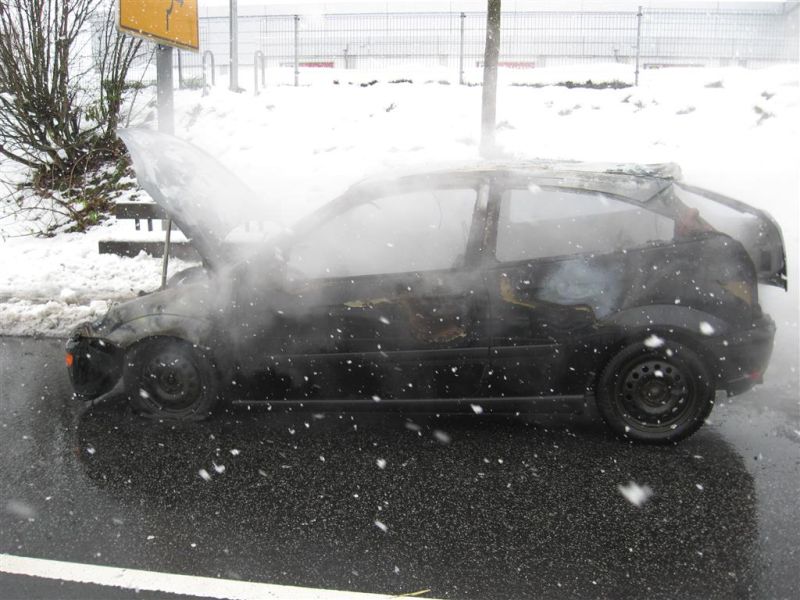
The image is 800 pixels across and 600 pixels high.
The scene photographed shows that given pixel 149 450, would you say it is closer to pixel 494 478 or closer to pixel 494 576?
pixel 494 478

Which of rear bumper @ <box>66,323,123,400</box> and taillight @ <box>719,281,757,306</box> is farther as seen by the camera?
rear bumper @ <box>66,323,123,400</box>

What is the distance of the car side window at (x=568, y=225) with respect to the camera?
3.93 metres

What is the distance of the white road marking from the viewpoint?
8.77ft

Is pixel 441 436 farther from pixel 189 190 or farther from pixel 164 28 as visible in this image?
pixel 164 28

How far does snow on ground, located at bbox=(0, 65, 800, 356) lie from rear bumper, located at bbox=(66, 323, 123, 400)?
218 centimetres

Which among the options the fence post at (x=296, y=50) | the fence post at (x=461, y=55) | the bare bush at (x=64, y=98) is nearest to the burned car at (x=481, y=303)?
the bare bush at (x=64, y=98)

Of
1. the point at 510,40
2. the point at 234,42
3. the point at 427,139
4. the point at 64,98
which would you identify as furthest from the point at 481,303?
the point at 510,40

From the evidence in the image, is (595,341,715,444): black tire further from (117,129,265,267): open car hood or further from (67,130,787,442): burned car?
(117,129,265,267): open car hood

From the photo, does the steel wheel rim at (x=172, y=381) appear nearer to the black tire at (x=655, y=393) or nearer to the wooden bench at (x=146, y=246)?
the black tire at (x=655, y=393)

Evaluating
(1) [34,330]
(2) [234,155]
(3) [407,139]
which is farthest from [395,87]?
(1) [34,330]

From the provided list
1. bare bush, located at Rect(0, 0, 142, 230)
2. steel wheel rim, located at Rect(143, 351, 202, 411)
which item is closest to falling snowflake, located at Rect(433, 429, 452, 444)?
steel wheel rim, located at Rect(143, 351, 202, 411)

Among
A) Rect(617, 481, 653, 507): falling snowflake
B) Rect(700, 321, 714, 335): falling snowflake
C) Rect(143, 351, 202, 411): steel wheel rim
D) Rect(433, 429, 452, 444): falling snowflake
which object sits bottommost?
Rect(433, 429, 452, 444): falling snowflake

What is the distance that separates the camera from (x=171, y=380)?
437 cm

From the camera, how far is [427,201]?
4.10 m
